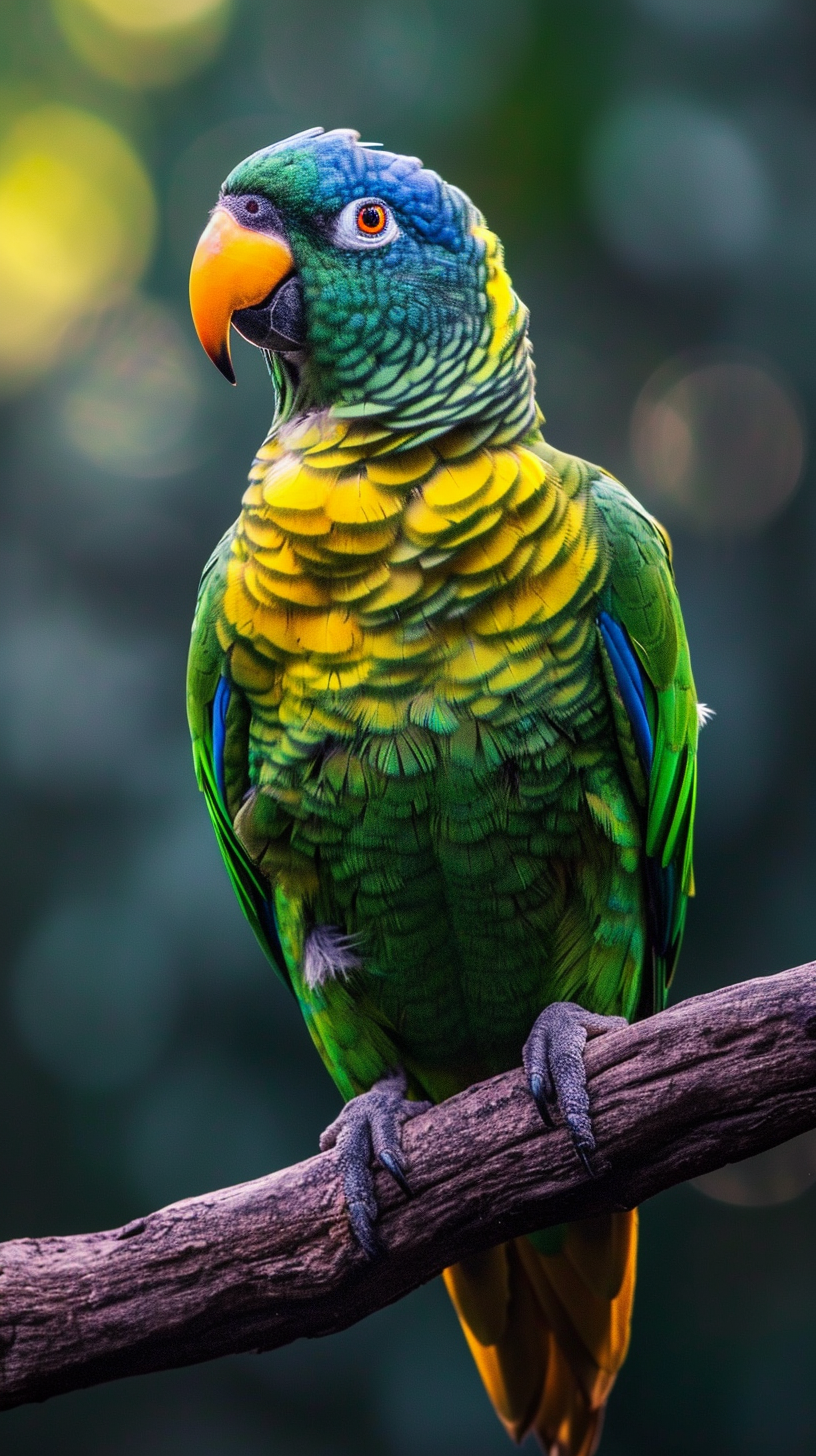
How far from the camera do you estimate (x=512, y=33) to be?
8.57ft

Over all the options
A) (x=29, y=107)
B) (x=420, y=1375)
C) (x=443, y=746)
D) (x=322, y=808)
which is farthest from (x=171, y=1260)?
(x=29, y=107)

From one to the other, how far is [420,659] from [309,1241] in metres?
0.68

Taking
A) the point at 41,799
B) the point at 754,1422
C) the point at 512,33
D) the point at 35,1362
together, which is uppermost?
the point at 512,33

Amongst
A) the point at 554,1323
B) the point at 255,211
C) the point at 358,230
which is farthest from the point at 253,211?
the point at 554,1323

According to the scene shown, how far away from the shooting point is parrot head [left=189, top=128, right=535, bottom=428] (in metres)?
1.40

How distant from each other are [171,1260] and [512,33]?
2.55 m

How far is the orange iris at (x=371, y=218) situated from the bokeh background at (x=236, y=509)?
117 centimetres

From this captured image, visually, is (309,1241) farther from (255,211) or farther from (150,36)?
(150,36)

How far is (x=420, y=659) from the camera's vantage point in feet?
4.50

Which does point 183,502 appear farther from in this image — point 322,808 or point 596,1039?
point 596,1039

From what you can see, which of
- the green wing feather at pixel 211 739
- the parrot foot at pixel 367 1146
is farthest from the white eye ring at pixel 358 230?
the parrot foot at pixel 367 1146

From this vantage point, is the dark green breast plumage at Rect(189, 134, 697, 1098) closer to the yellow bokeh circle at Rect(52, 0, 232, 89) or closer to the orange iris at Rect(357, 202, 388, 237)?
the orange iris at Rect(357, 202, 388, 237)

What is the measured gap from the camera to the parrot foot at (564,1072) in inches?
49.3

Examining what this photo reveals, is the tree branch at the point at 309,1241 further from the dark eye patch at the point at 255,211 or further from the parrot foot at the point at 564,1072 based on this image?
the dark eye patch at the point at 255,211
